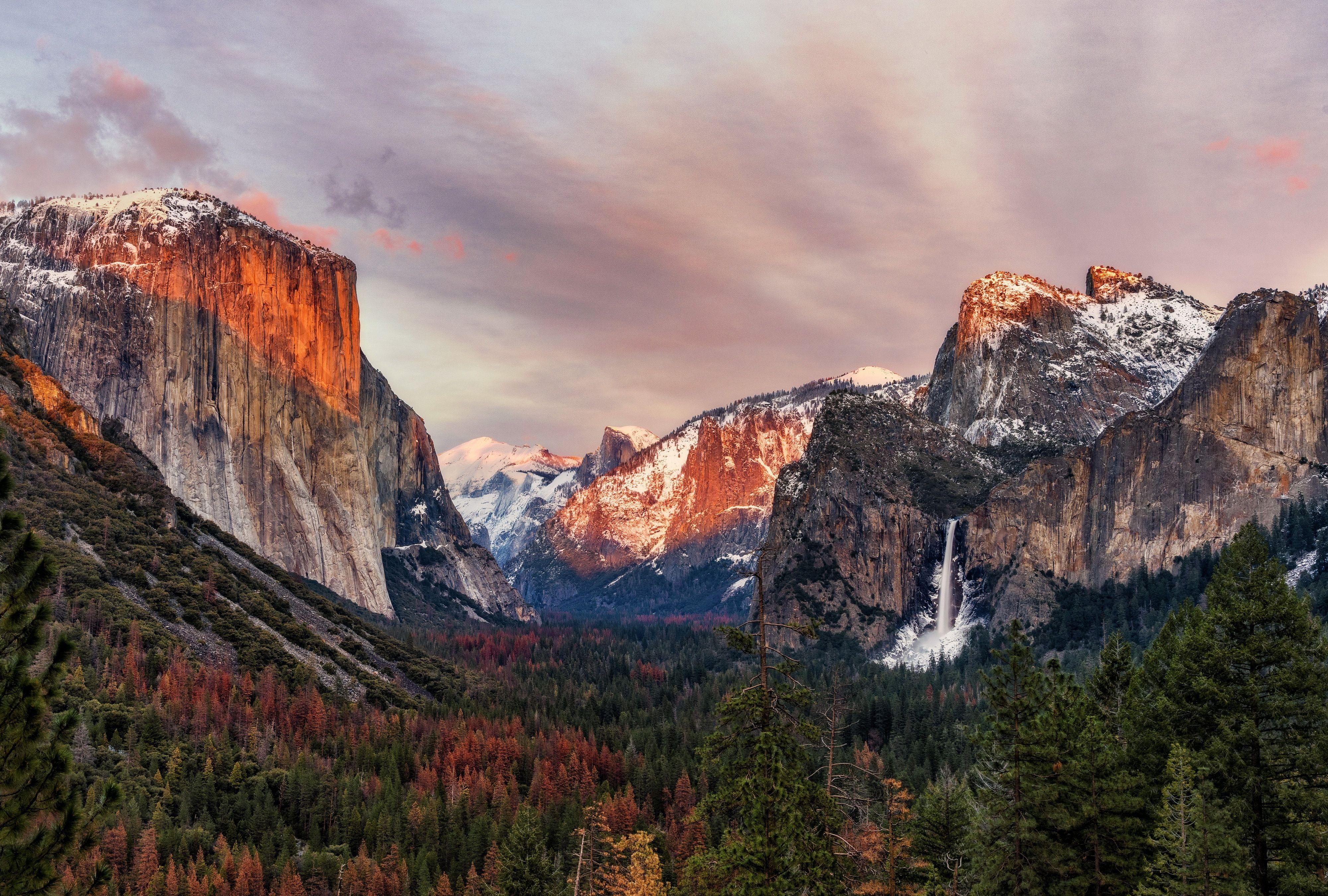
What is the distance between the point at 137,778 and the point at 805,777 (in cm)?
7790

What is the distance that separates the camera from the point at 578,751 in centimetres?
10862

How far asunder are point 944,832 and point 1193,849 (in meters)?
20.2

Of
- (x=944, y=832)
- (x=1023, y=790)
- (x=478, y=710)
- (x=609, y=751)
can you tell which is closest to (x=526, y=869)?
(x=944, y=832)

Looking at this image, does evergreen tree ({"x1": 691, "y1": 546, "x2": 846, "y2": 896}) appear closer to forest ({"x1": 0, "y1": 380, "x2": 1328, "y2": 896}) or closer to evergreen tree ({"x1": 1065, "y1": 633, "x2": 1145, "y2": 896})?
forest ({"x1": 0, "y1": 380, "x2": 1328, "y2": 896})

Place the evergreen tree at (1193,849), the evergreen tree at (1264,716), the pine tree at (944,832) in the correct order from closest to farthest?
the evergreen tree at (1193,849) < the evergreen tree at (1264,716) < the pine tree at (944,832)

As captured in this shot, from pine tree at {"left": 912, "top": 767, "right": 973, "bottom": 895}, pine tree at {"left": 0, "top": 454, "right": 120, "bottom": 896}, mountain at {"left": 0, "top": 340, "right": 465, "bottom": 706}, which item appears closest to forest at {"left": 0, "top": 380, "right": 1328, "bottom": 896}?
pine tree at {"left": 0, "top": 454, "right": 120, "bottom": 896}

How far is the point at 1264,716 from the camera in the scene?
34750 millimetres

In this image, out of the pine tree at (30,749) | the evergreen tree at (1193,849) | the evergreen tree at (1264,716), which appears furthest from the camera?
the evergreen tree at (1264,716)

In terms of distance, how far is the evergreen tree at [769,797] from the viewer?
26031 millimetres

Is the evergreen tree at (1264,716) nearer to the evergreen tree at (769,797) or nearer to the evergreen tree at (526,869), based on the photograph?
the evergreen tree at (769,797)

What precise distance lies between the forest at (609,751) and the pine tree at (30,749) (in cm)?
6

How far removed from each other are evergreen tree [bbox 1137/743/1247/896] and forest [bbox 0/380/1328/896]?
3.9 inches

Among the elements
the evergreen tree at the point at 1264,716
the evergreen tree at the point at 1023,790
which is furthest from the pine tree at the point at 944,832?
the evergreen tree at the point at 1264,716

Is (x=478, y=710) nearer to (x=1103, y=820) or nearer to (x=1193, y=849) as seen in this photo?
(x=1103, y=820)
